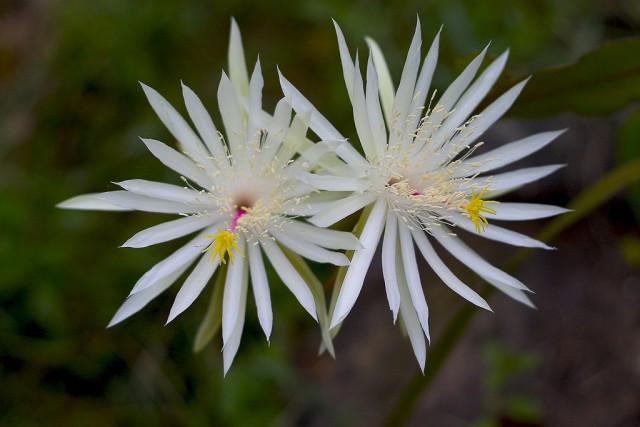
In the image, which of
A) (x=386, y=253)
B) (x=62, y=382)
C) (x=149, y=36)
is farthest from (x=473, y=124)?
(x=62, y=382)

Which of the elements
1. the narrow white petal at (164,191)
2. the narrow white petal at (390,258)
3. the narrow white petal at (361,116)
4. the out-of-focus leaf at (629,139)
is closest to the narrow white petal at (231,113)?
the narrow white petal at (164,191)

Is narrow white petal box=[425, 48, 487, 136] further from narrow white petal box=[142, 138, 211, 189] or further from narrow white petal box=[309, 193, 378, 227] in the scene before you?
narrow white petal box=[142, 138, 211, 189]

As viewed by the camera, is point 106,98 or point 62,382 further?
point 106,98

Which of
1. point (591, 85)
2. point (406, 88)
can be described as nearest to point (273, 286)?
point (406, 88)

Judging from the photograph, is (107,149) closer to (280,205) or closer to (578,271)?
(280,205)

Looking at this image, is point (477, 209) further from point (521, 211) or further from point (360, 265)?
point (360, 265)

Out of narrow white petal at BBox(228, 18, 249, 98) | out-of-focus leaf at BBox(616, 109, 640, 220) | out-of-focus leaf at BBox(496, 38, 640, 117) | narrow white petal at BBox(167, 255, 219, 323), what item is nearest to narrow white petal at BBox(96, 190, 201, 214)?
narrow white petal at BBox(167, 255, 219, 323)

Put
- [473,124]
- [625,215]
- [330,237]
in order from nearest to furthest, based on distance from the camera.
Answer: [330,237] → [473,124] → [625,215]
